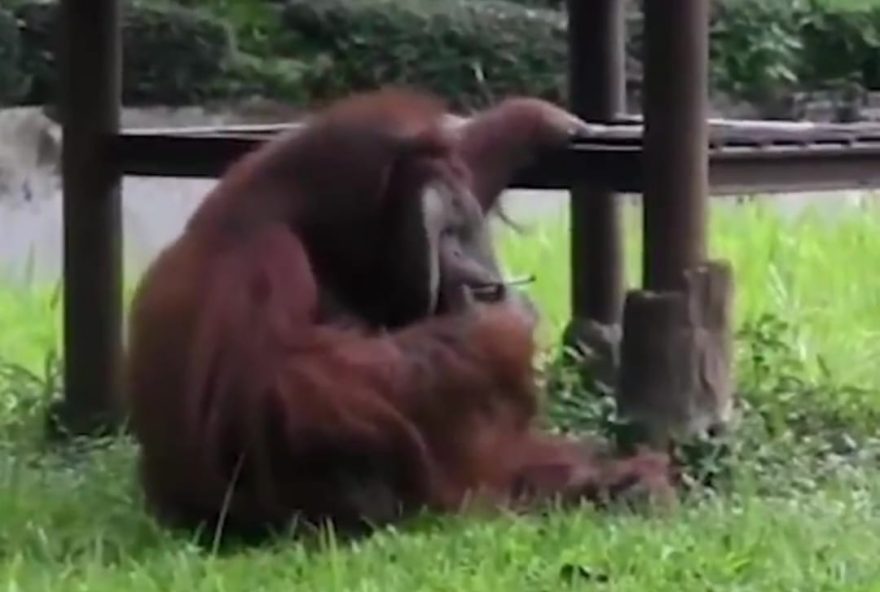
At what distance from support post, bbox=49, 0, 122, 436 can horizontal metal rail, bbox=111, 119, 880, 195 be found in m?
0.06

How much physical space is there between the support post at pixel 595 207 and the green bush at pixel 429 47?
2746 mm

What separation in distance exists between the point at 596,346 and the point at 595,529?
55.5 inches

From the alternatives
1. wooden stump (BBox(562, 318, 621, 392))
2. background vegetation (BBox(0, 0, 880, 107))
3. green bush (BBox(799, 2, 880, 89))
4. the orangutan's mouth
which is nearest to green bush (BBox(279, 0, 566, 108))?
background vegetation (BBox(0, 0, 880, 107))

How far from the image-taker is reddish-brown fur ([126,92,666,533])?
302cm

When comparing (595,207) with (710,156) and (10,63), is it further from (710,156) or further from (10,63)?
(10,63)

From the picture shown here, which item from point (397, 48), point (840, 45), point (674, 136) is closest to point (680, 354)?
point (674, 136)

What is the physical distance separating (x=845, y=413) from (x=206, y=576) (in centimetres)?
156

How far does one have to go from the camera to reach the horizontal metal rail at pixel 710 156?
3602 millimetres

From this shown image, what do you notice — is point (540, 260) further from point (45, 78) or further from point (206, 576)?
point (206, 576)

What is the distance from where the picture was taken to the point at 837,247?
590 centimetres

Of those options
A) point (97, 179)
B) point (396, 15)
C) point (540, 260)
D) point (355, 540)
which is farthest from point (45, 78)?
point (355, 540)

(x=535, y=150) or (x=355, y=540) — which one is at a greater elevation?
(x=535, y=150)

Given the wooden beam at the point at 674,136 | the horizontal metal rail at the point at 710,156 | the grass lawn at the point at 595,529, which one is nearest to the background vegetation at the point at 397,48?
the grass lawn at the point at 595,529

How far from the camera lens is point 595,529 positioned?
2936 millimetres
